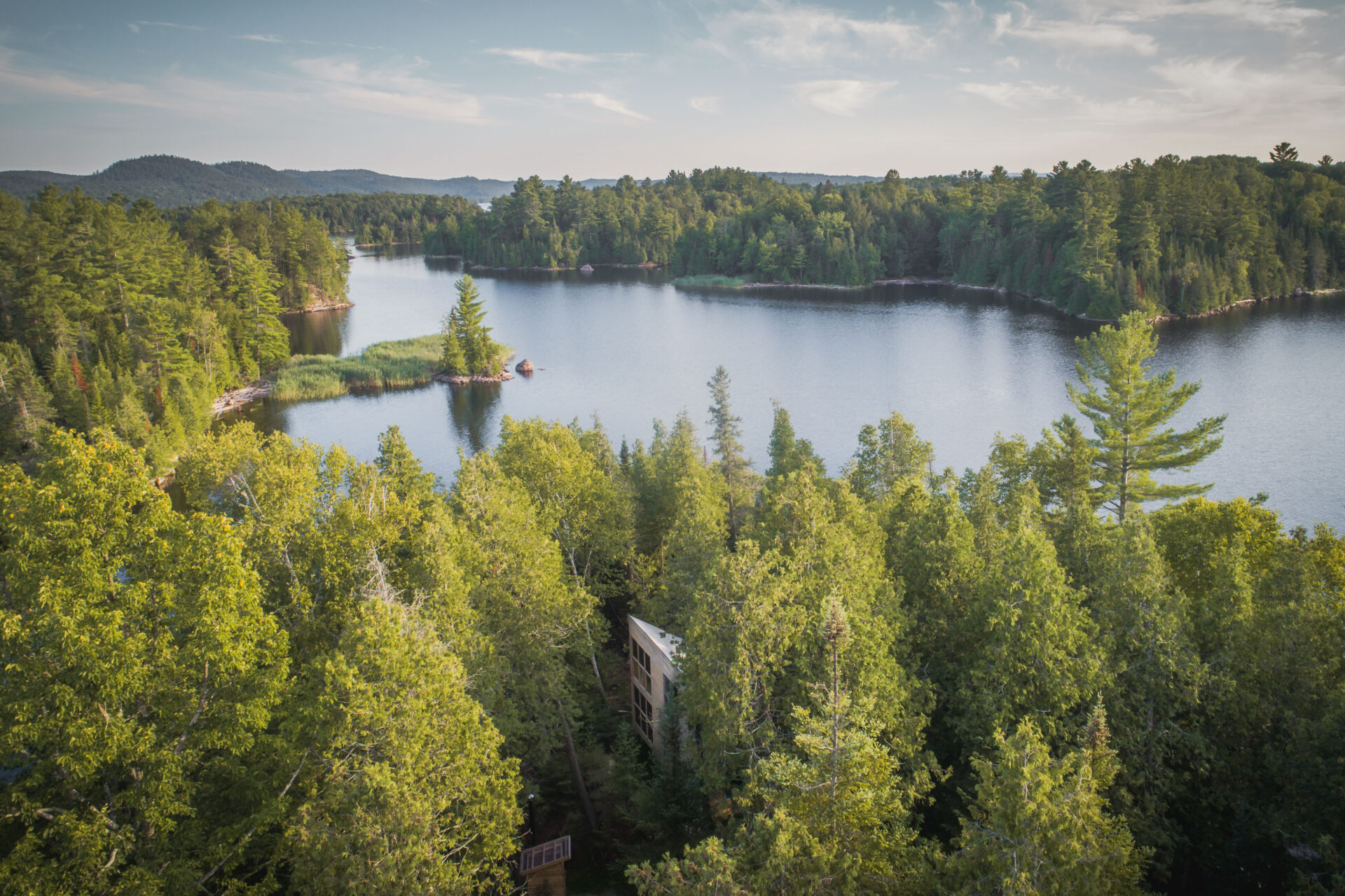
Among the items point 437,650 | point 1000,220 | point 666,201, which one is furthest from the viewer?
point 666,201

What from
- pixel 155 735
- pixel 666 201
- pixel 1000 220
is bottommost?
pixel 155 735

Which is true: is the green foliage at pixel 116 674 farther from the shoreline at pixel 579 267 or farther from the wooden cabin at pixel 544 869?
the shoreline at pixel 579 267

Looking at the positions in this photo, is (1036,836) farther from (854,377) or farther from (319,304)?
(319,304)

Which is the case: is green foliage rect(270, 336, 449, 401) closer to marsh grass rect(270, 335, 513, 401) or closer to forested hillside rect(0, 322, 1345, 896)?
marsh grass rect(270, 335, 513, 401)

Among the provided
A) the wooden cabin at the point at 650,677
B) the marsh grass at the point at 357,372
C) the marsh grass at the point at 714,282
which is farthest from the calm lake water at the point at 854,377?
the marsh grass at the point at 714,282

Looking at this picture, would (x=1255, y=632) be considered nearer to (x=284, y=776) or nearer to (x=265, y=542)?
(x=284, y=776)

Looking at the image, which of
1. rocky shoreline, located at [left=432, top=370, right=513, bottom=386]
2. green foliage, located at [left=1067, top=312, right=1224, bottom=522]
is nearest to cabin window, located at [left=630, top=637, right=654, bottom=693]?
green foliage, located at [left=1067, top=312, right=1224, bottom=522]

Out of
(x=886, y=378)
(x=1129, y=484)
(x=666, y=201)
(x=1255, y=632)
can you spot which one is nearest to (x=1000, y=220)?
(x=886, y=378)
